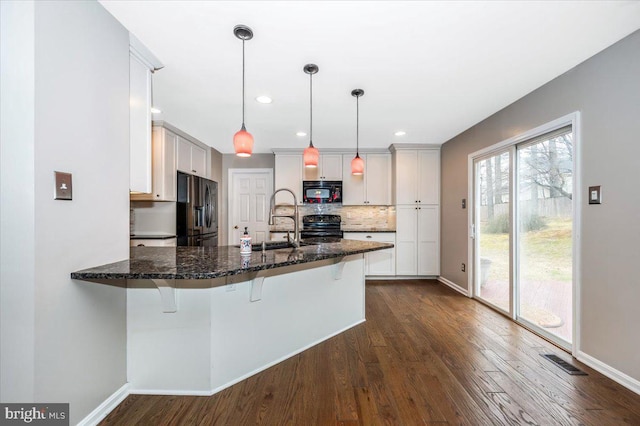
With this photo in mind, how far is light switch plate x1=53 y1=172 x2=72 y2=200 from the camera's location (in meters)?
1.30

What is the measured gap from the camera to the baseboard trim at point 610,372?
5.84 ft

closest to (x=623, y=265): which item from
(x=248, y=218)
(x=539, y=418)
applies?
(x=539, y=418)

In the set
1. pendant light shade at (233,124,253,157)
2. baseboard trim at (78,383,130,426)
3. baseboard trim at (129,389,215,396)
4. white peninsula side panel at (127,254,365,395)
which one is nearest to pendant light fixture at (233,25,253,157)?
pendant light shade at (233,124,253,157)

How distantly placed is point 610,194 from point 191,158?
4.65 meters

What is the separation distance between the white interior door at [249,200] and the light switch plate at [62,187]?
4024mm

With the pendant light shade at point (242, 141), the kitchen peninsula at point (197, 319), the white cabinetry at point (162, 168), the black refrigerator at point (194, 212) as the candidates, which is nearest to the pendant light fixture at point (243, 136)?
the pendant light shade at point (242, 141)

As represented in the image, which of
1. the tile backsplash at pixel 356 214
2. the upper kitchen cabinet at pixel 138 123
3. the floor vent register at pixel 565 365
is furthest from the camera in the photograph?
the tile backsplash at pixel 356 214

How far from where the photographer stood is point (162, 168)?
134 inches

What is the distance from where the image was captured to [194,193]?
13.0ft

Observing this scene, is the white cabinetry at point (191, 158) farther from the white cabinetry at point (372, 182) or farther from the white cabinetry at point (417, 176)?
the white cabinetry at point (417, 176)

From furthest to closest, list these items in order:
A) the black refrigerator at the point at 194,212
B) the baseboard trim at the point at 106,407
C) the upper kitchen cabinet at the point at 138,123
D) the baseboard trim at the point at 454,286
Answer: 1. the baseboard trim at the point at 454,286
2. the black refrigerator at the point at 194,212
3. the upper kitchen cabinet at the point at 138,123
4. the baseboard trim at the point at 106,407

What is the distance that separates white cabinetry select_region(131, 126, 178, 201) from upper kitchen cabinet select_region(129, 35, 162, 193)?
4.79 ft

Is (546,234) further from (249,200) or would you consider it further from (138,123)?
(249,200)

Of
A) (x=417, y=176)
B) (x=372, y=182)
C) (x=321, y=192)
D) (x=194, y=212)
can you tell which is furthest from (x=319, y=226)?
(x=194, y=212)
